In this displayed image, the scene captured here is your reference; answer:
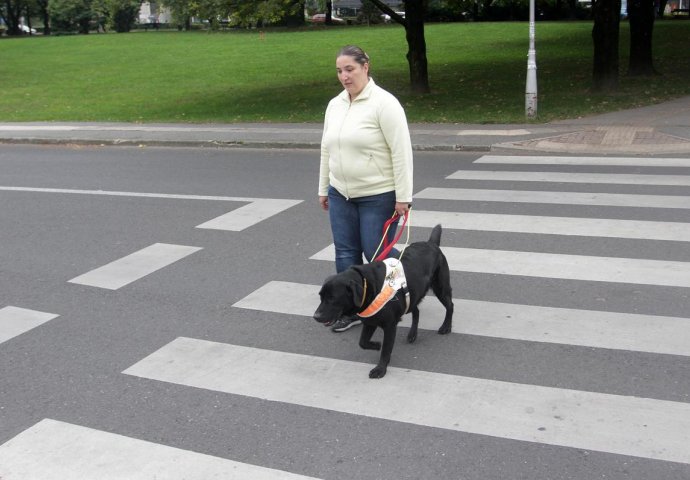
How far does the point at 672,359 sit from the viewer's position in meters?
5.14

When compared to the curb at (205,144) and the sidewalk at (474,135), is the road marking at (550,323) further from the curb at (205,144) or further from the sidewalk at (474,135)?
the curb at (205,144)

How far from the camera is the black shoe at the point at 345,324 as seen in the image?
595 cm

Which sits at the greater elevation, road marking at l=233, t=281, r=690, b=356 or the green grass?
the green grass

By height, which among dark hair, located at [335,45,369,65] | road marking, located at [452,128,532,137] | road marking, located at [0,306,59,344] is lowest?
road marking, located at [0,306,59,344]

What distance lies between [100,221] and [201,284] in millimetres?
3111

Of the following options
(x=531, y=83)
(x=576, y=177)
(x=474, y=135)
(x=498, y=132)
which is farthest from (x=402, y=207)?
(x=531, y=83)

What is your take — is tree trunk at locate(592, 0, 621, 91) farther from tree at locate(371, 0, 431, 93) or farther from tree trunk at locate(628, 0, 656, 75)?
tree at locate(371, 0, 431, 93)

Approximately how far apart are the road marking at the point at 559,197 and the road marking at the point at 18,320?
507cm

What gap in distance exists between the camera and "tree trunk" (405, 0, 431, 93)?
19.9 meters

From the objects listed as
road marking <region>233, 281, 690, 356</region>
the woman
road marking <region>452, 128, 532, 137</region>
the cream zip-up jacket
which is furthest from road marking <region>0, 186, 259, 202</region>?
road marking <region>452, 128, 532, 137</region>

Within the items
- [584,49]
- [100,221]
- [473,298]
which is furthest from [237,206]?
[584,49]

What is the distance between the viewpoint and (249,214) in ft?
31.6

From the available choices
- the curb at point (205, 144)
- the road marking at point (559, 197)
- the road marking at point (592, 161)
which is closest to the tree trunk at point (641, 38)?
the curb at point (205, 144)

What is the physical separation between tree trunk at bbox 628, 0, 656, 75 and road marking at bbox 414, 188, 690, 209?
42.0ft
